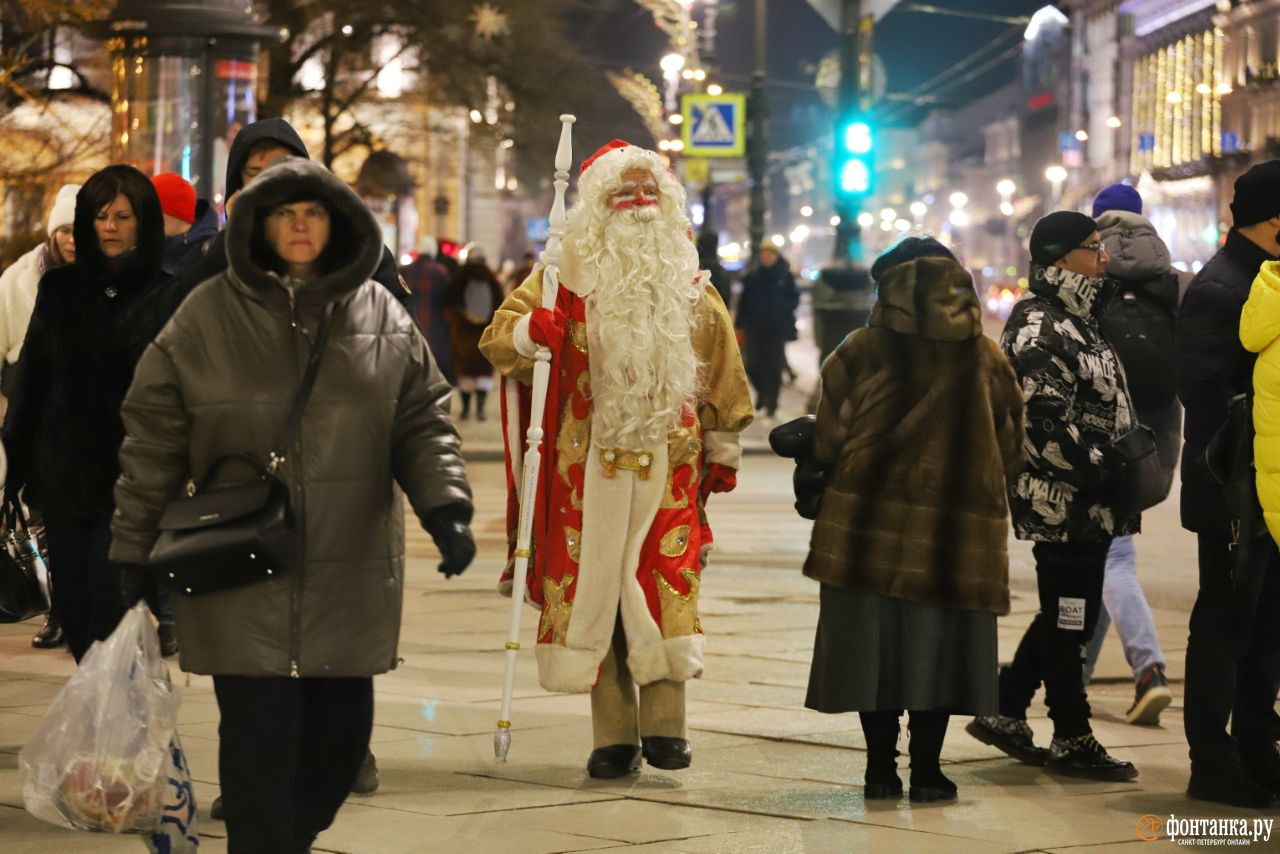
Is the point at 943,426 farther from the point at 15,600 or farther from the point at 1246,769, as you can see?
the point at 15,600

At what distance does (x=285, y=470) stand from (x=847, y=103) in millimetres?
15293

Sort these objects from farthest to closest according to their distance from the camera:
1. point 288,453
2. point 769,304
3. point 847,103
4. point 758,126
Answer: point 758,126, point 769,304, point 847,103, point 288,453

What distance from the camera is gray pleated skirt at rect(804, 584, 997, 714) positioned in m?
6.37

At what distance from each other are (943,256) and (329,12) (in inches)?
880

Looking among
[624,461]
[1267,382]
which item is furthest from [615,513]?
[1267,382]

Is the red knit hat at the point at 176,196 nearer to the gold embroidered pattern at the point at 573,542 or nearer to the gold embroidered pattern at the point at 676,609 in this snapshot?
the gold embroidered pattern at the point at 573,542

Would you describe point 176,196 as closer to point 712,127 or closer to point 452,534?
point 452,534

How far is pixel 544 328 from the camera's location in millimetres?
6648

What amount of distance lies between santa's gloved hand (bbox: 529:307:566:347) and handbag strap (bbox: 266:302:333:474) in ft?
6.04

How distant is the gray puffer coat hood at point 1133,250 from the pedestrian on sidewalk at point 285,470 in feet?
12.2

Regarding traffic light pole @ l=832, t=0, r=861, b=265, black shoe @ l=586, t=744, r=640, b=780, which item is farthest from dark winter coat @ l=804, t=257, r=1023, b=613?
traffic light pole @ l=832, t=0, r=861, b=265

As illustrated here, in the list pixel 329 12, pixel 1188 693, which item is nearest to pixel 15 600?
pixel 1188 693

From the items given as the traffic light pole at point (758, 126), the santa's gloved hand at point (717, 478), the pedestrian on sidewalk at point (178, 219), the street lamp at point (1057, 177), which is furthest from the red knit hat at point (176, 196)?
the street lamp at point (1057, 177)

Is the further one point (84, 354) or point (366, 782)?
point (84, 354)
